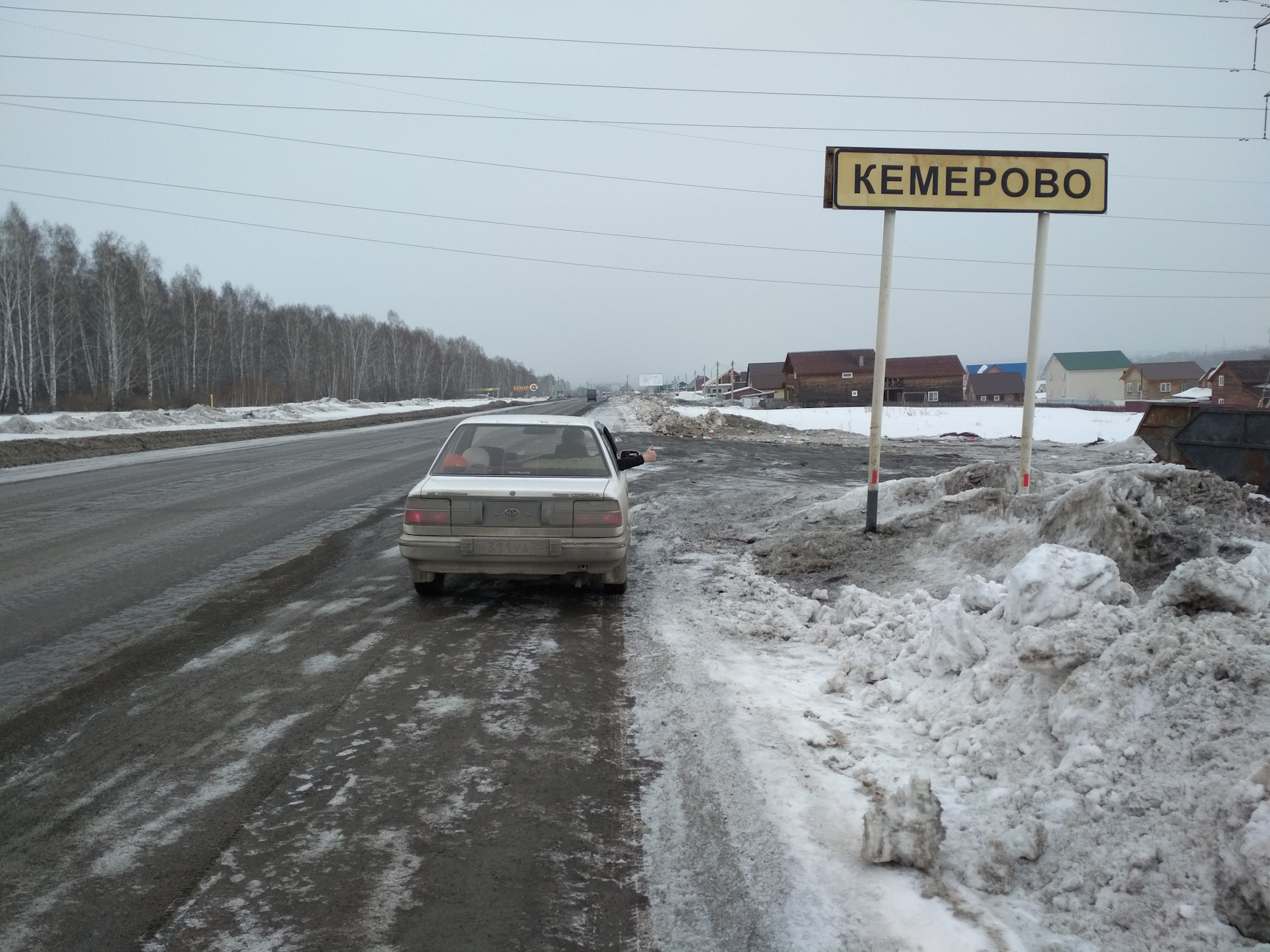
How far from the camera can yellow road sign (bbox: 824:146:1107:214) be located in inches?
313

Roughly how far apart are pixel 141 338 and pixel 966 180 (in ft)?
204

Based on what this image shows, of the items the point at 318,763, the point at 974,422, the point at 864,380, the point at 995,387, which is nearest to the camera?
the point at 318,763

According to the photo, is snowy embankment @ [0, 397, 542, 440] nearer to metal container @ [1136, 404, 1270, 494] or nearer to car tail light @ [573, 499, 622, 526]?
car tail light @ [573, 499, 622, 526]

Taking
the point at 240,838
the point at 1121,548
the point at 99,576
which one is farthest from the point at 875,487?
the point at 99,576

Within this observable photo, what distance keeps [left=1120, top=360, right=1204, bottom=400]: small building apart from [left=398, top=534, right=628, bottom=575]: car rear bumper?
88.9m

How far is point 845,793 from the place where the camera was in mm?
3398

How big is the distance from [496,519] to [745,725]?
2680 mm

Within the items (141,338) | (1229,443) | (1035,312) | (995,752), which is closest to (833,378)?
(141,338)

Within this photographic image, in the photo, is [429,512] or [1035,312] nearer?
[429,512]

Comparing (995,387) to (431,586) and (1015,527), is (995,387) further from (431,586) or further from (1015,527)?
(431,586)

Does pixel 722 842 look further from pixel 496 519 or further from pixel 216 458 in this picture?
pixel 216 458

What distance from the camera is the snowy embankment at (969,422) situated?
33.8m

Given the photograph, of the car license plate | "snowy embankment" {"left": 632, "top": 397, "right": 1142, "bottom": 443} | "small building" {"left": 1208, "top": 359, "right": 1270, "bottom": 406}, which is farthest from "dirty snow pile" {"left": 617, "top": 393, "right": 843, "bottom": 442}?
"small building" {"left": 1208, "top": 359, "right": 1270, "bottom": 406}

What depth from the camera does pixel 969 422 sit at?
39.3 m
